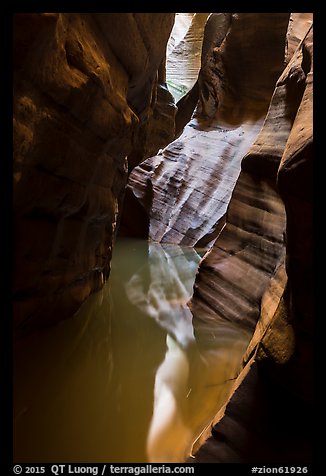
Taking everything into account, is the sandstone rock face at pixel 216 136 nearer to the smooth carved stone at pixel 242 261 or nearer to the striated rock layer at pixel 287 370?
the smooth carved stone at pixel 242 261

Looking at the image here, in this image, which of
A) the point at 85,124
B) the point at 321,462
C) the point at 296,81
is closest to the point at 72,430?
the point at 321,462

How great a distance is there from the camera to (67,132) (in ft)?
10.5

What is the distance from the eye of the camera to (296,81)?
177 inches

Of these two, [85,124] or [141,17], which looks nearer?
[85,124]

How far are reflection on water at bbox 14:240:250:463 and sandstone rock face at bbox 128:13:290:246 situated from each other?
9.85m

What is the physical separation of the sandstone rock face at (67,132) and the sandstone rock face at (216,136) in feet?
32.9

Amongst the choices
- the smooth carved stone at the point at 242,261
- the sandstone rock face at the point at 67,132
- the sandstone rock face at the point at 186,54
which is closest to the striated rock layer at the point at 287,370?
the sandstone rock face at the point at 67,132

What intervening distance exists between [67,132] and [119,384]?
242cm

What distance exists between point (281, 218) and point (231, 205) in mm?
1177

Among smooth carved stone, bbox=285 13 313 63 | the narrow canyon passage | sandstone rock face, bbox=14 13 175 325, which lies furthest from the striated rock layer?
smooth carved stone, bbox=285 13 313 63

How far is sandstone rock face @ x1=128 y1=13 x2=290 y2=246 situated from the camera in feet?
49.4

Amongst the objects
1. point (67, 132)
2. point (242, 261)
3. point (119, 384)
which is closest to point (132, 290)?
point (242, 261)

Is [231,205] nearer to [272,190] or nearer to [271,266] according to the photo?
[272,190]

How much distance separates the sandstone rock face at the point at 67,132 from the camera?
249cm
